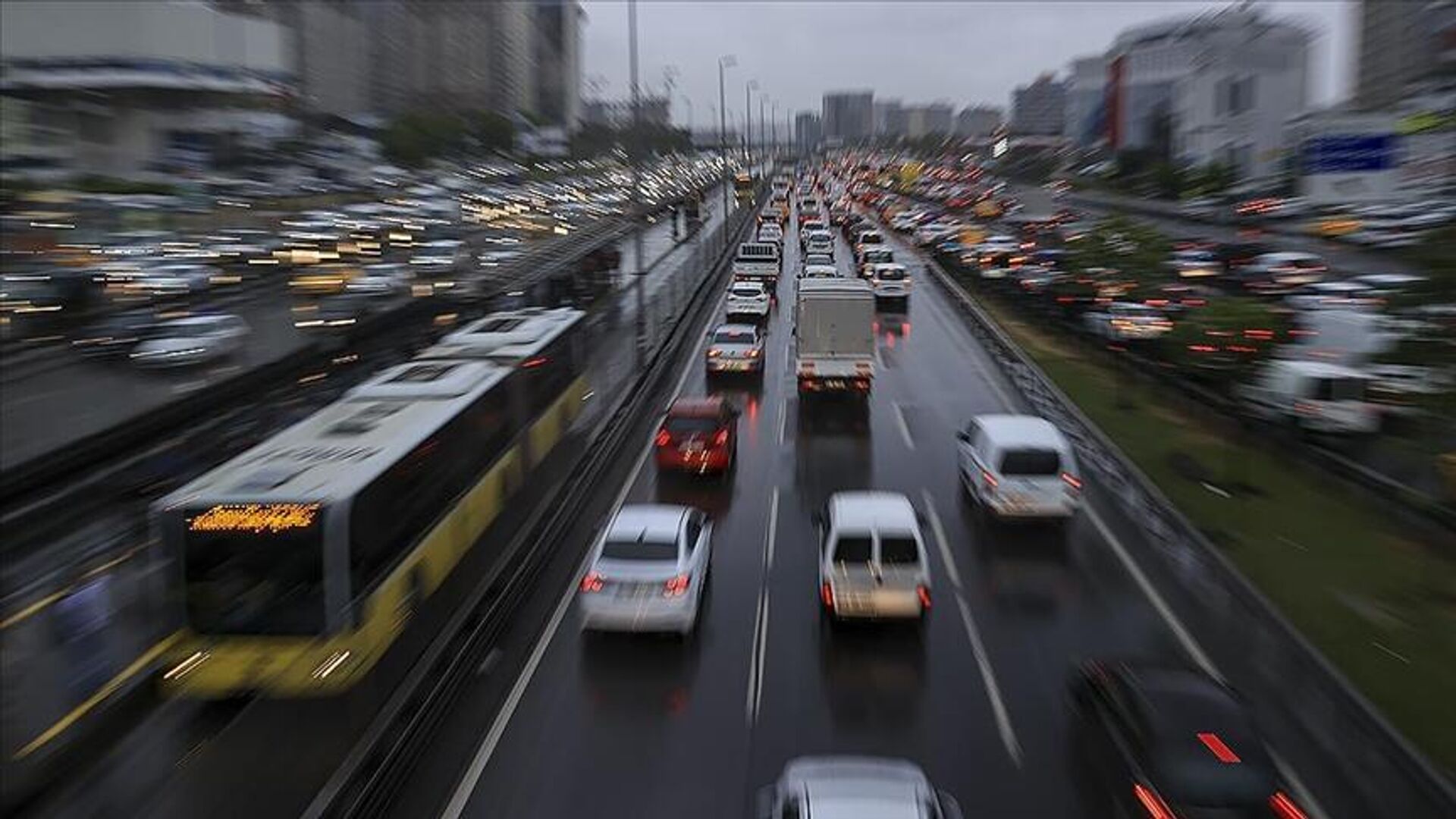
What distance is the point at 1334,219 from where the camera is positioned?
59.0 meters

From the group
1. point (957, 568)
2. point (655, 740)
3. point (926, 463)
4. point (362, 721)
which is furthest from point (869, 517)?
point (926, 463)

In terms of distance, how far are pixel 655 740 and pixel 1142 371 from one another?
18.7 meters

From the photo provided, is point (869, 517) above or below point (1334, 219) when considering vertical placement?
below

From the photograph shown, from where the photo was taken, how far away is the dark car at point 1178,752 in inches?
310

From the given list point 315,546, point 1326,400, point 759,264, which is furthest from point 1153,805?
point 759,264

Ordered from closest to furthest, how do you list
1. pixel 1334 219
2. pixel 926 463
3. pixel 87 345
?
pixel 926 463
pixel 87 345
pixel 1334 219

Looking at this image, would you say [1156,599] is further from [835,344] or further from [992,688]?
[835,344]

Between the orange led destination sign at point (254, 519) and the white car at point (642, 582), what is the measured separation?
3.30 meters

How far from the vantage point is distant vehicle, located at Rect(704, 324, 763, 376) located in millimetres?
27859

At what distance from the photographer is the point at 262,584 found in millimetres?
10180

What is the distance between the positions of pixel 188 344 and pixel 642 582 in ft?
72.7

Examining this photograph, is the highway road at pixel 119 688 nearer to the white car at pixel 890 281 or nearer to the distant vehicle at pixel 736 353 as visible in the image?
the distant vehicle at pixel 736 353

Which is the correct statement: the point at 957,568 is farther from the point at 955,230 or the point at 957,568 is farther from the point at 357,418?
the point at 955,230

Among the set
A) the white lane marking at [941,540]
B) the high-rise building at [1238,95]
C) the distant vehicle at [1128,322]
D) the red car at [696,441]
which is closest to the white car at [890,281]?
the distant vehicle at [1128,322]
